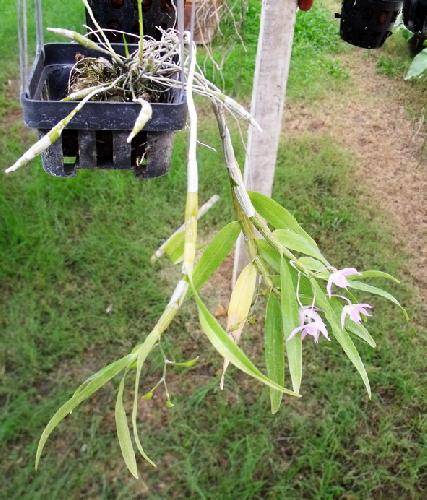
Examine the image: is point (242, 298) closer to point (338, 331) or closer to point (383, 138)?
point (338, 331)

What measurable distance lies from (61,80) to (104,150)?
184 millimetres

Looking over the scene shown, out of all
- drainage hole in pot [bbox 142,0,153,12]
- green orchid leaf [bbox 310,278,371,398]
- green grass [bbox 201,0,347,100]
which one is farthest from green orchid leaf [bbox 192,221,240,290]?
green grass [bbox 201,0,347,100]

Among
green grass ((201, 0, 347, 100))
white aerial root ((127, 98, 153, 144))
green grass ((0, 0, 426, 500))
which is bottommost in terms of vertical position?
green grass ((0, 0, 426, 500))

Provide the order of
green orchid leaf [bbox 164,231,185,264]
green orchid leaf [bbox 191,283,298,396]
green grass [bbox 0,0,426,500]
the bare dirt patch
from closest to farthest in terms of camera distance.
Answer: green orchid leaf [bbox 191,283,298,396], green orchid leaf [bbox 164,231,185,264], green grass [bbox 0,0,426,500], the bare dirt patch

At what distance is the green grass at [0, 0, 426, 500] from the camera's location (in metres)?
1.49

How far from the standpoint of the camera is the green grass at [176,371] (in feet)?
4.88

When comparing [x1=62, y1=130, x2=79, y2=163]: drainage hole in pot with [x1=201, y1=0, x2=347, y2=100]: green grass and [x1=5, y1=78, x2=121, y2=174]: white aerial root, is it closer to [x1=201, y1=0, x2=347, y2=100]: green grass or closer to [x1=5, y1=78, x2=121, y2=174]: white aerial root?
[x1=5, y1=78, x2=121, y2=174]: white aerial root

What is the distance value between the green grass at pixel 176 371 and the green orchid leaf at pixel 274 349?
2.99 ft

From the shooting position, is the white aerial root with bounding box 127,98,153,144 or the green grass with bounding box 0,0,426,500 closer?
the white aerial root with bounding box 127,98,153,144

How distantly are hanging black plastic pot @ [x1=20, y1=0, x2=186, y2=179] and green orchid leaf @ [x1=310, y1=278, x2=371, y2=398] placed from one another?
9.4 inches

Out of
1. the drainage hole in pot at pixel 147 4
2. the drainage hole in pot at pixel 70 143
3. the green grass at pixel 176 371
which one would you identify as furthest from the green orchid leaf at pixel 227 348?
the green grass at pixel 176 371

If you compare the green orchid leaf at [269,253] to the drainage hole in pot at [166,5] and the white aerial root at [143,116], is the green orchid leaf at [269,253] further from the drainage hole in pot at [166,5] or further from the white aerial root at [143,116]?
the drainage hole in pot at [166,5]

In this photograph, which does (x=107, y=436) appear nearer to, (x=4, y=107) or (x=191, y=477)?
(x=191, y=477)

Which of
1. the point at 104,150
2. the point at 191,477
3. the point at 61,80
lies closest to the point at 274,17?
the point at 61,80
